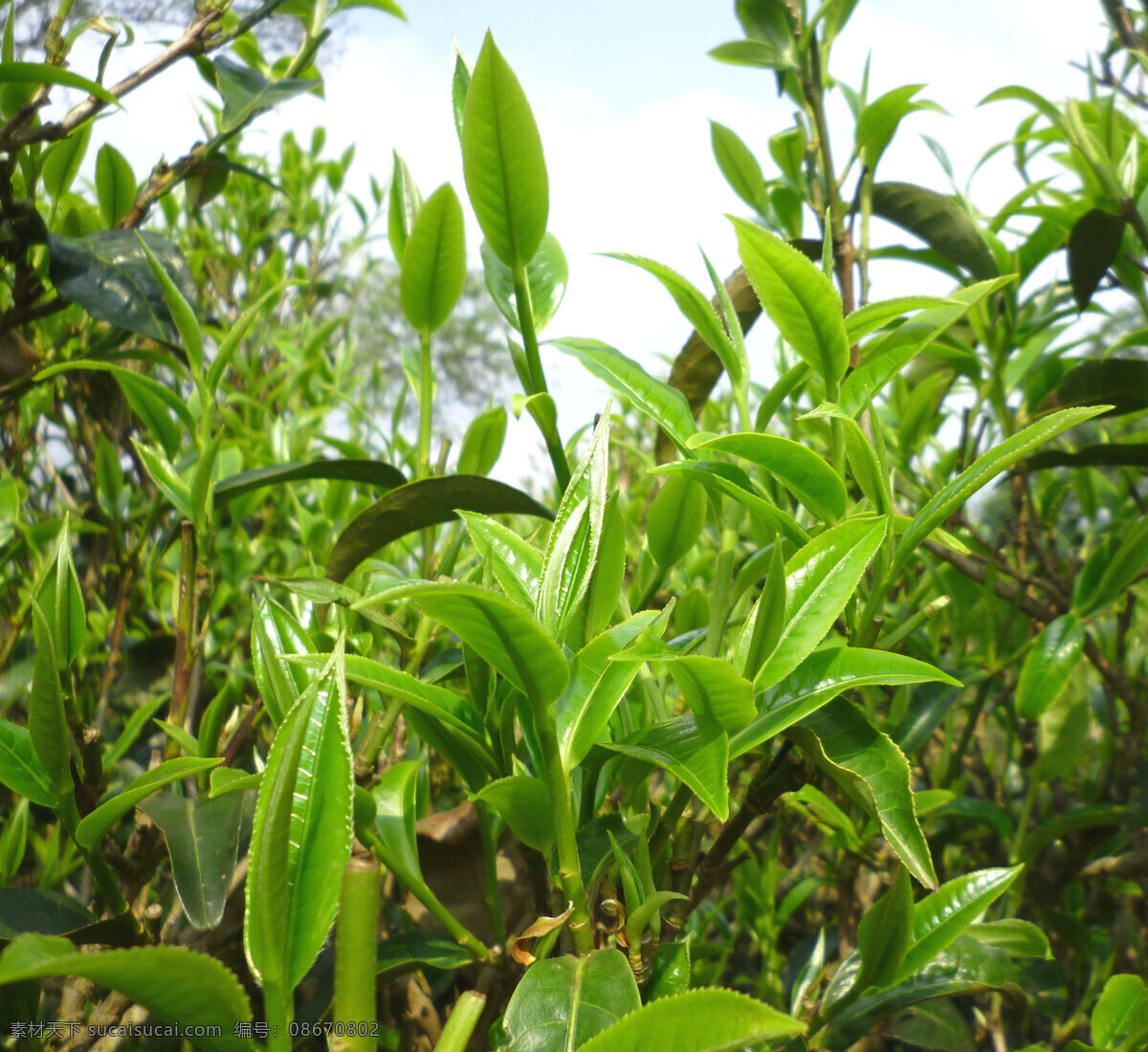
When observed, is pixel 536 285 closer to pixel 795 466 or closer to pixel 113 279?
pixel 795 466

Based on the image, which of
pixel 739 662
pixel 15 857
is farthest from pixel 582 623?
pixel 15 857

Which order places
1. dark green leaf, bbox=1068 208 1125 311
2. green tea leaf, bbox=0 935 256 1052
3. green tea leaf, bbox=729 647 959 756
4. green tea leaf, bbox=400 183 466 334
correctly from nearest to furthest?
1. green tea leaf, bbox=0 935 256 1052
2. green tea leaf, bbox=729 647 959 756
3. green tea leaf, bbox=400 183 466 334
4. dark green leaf, bbox=1068 208 1125 311

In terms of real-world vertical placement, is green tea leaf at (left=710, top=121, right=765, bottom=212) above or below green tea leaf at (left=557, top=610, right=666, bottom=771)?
above

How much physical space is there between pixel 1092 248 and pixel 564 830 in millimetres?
812

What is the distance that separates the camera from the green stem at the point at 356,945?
1.09 ft

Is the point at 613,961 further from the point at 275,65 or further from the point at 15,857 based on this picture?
the point at 275,65

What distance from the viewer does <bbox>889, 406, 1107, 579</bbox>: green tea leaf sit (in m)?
0.37

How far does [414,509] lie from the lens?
53 cm

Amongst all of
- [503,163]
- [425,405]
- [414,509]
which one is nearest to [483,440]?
[425,405]

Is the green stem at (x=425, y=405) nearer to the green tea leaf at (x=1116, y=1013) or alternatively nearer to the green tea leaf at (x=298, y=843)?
the green tea leaf at (x=298, y=843)

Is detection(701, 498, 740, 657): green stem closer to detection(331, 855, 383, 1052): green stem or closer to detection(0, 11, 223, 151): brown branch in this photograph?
detection(331, 855, 383, 1052): green stem

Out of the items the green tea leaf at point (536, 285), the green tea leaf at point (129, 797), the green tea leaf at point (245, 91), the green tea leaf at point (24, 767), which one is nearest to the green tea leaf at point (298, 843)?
the green tea leaf at point (129, 797)

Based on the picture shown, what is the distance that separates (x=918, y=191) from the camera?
86 cm

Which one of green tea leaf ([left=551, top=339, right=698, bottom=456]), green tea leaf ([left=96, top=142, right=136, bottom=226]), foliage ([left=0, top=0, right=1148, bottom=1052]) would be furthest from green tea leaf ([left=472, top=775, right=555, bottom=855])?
green tea leaf ([left=96, top=142, right=136, bottom=226])
